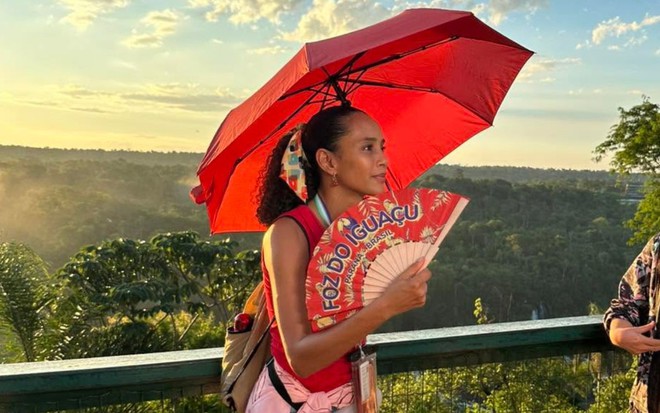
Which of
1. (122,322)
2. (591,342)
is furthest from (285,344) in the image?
(122,322)

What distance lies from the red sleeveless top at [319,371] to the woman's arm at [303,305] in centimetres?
3

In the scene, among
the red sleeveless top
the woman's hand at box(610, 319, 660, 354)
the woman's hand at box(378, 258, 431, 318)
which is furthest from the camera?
the woman's hand at box(610, 319, 660, 354)

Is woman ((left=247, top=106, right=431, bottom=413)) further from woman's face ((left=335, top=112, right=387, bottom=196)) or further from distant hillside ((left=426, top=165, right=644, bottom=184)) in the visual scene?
distant hillside ((left=426, top=165, right=644, bottom=184))

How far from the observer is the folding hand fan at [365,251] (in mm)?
1406

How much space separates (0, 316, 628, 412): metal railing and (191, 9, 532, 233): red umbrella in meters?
0.44

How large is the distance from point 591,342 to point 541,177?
2929 inches

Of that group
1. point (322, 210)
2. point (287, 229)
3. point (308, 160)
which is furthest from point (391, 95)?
point (287, 229)

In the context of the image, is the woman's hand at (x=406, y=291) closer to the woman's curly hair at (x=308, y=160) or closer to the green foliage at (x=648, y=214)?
the woman's curly hair at (x=308, y=160)

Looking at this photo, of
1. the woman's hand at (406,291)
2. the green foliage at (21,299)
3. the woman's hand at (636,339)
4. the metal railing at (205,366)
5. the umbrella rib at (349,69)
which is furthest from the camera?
the green foliage at (21,299)

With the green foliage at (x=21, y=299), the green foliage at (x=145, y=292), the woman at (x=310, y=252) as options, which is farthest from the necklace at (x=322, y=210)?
the green foliage at (x=21, y=299)

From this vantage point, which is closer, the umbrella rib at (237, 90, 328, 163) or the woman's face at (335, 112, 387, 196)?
the woman's face at (335, 112, 387, 196)

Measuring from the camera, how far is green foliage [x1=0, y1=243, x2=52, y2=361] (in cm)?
657

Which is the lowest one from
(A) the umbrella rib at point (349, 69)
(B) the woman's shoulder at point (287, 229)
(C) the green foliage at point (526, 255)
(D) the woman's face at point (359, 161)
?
(C) the green foliage at point (526, 255)

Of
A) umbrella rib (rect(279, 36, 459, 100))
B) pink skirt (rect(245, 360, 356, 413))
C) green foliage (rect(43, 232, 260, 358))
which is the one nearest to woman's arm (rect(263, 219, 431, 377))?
pink skirt (rect(245, 360, 356, 413))
